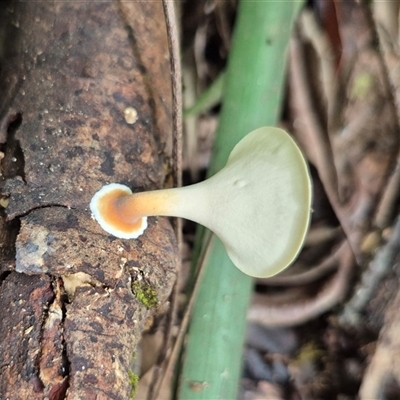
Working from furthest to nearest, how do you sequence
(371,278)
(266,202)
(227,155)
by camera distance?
(371,278), (227,155), (266,202)

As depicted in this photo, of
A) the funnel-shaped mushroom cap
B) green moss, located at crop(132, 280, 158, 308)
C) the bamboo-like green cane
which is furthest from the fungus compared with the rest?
the bamboo-like green cane

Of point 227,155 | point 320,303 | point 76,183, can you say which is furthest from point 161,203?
point 320,303

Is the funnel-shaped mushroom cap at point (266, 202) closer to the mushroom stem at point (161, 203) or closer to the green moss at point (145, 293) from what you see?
the mushroom stem at point (161, 203)

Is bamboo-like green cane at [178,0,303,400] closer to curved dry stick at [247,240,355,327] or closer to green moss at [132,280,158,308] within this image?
green moss at [132,280,158,308]

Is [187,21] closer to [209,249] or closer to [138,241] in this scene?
[209,249]

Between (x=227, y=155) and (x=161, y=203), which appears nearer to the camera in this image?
(x=161, y=203)

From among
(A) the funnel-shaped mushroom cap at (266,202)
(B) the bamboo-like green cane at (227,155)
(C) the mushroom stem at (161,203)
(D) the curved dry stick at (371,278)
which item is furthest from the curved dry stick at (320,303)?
(C) the mushroom stem at (161,203)

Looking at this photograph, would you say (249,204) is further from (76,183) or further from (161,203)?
(76,183)
